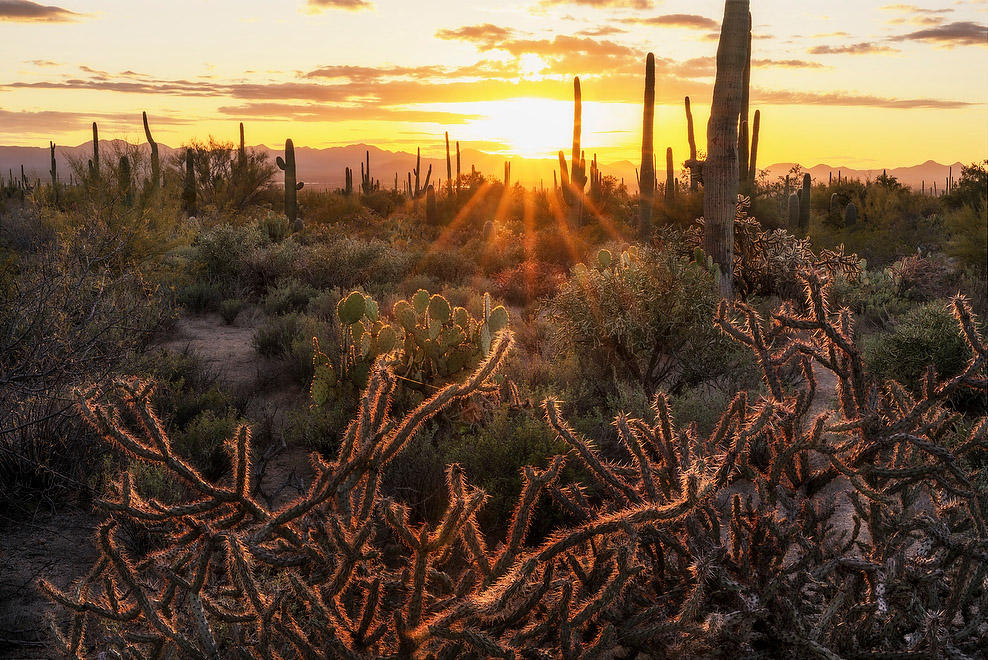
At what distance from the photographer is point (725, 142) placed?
36.0 ft

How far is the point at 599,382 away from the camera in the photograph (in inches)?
288

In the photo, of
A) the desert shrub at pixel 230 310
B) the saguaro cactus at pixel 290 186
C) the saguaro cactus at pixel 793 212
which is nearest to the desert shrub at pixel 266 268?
the desert shrub at pixel 230 310

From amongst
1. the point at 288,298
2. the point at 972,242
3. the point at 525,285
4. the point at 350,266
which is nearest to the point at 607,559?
the point at 288,298

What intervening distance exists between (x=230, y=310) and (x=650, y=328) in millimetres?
7206

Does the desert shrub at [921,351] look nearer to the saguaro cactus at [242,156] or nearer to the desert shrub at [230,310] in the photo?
the desert shrub at [230,310]

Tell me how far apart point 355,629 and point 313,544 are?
1.03 feet

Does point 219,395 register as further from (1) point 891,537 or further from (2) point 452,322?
(1) point 891,537

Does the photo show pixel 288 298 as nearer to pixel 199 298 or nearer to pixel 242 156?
pixel 199 298

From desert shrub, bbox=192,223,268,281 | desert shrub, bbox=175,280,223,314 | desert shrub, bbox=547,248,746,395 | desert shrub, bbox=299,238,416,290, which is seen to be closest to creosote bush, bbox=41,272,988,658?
desert shrub, bbox=547,248,746,395

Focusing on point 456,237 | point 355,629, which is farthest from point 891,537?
point 456,237

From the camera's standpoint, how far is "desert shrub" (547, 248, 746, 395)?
7.69 meters

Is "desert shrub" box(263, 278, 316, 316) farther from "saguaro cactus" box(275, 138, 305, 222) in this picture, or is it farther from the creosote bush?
"saguaro cactus" box(275, 138, 305, 222)

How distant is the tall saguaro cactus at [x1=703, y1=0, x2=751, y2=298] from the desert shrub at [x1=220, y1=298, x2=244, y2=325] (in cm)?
744

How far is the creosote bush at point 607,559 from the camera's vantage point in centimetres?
184
